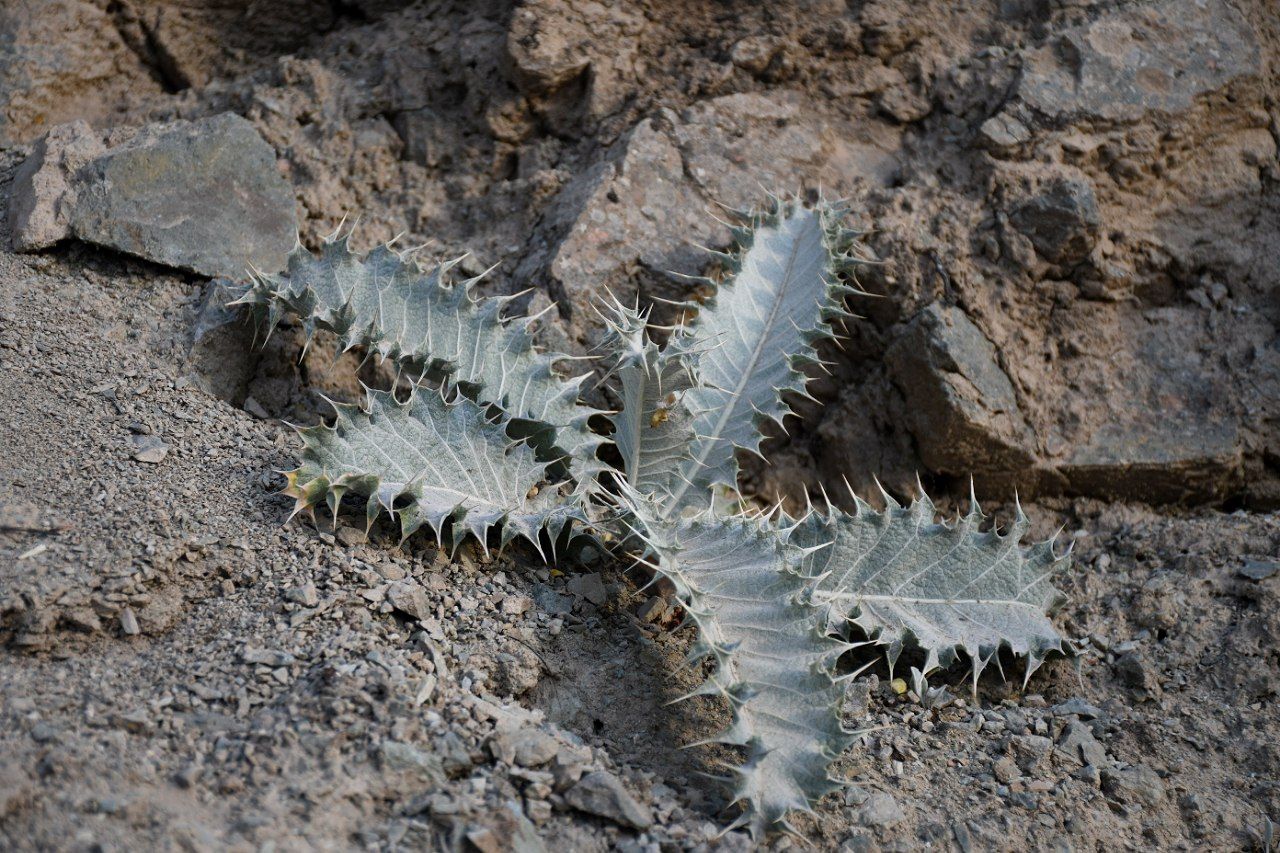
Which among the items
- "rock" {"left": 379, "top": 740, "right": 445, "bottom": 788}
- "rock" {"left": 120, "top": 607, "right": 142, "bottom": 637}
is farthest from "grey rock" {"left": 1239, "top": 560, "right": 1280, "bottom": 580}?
"rock" {"left": 120, "top": 607, "right": 142, "bottom": 637}

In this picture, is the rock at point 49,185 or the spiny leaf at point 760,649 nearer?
the spiny leaf at point 760,649

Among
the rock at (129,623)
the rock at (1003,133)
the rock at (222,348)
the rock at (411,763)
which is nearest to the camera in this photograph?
the rock at (411,763)

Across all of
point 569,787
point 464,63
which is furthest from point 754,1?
point 569,787

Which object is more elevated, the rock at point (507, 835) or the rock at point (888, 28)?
the rock at point (888, 28)

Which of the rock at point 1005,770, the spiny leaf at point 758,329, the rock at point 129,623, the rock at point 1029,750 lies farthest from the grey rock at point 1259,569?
the rock at point 129,623

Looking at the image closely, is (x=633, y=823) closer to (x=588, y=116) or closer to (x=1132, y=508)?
(x=1132, y=508)

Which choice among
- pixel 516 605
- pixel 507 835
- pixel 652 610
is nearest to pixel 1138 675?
pixel 652 610

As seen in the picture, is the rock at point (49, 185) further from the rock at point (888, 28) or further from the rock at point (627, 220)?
the rock at point (888, 28)
